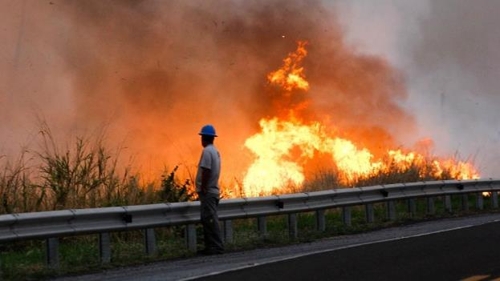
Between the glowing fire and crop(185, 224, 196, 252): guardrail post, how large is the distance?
35.2ft

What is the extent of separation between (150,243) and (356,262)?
3.38 meters

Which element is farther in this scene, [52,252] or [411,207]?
[411,207]

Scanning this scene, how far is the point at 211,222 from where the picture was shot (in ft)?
51.6

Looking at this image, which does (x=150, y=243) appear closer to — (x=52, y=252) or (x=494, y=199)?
(x=52, y=252)

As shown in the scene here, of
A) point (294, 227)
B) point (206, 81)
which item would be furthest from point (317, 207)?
point (206, 81)

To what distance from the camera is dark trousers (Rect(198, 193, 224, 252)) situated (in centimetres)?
1557

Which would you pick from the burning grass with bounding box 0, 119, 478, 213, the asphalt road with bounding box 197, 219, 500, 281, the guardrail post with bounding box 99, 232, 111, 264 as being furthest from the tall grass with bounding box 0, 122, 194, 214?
the asphalt road with bounding box 197, 219, 500, 281

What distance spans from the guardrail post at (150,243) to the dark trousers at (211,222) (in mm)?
731

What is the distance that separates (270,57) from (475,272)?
18.2 meters

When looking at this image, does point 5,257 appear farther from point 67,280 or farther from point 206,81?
point 206,81

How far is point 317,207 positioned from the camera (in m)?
19.0

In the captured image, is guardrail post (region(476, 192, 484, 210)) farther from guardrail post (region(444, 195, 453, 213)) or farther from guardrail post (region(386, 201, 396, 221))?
guardrail post (region(386, 201, 396, 221))

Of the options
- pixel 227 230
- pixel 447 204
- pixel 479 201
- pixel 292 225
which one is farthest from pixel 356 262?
pixel 479 201

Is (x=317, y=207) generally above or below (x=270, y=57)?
below
